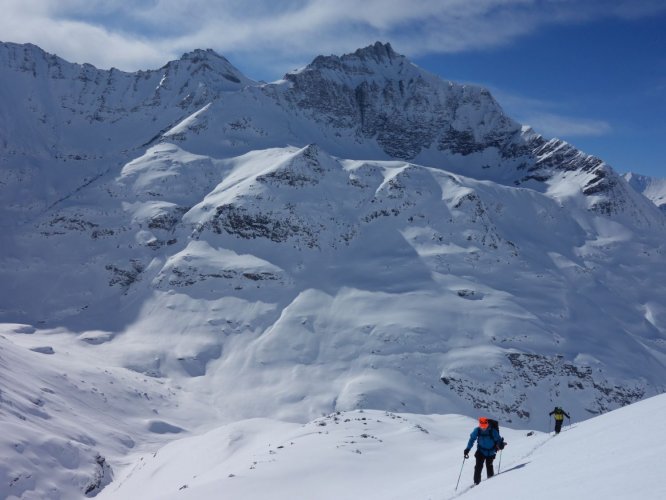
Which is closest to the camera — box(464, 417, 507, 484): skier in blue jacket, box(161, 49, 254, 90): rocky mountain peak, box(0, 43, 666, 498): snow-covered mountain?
box(464, 417, 507, 484): skier in blue jacket

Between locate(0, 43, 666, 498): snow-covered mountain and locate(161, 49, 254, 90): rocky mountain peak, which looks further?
locate(161, 49, 254, 90): rocky mountain peak

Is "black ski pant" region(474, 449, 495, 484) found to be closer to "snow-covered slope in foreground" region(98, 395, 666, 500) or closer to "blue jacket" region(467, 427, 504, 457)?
"blue jacket" region(467, 427, 504, 457)

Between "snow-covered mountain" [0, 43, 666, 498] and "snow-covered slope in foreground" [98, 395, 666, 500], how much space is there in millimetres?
11129

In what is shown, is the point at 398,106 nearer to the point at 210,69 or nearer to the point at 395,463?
the point at 210,69

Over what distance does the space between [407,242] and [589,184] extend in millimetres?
58768

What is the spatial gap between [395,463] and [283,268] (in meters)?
68.9

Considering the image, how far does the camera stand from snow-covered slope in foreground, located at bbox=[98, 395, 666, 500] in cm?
956

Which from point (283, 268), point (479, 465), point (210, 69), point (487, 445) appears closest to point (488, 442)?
point (487, 445)

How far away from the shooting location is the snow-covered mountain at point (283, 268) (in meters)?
68.3

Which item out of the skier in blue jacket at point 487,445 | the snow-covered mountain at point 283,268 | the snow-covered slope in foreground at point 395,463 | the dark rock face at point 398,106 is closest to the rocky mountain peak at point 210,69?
the snow-covered mountain at point 283,268

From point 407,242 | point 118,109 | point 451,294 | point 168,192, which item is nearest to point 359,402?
point 451,294

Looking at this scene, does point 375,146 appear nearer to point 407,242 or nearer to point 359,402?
point 407,242

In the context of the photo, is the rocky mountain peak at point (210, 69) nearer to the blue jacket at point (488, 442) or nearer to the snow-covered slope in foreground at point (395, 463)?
the snow-covered slope in foreground at point (395, 463)

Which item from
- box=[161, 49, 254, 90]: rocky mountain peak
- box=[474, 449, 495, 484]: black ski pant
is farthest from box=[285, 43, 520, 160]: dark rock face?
box=[474, 449, 495, 484]: black ski pant
